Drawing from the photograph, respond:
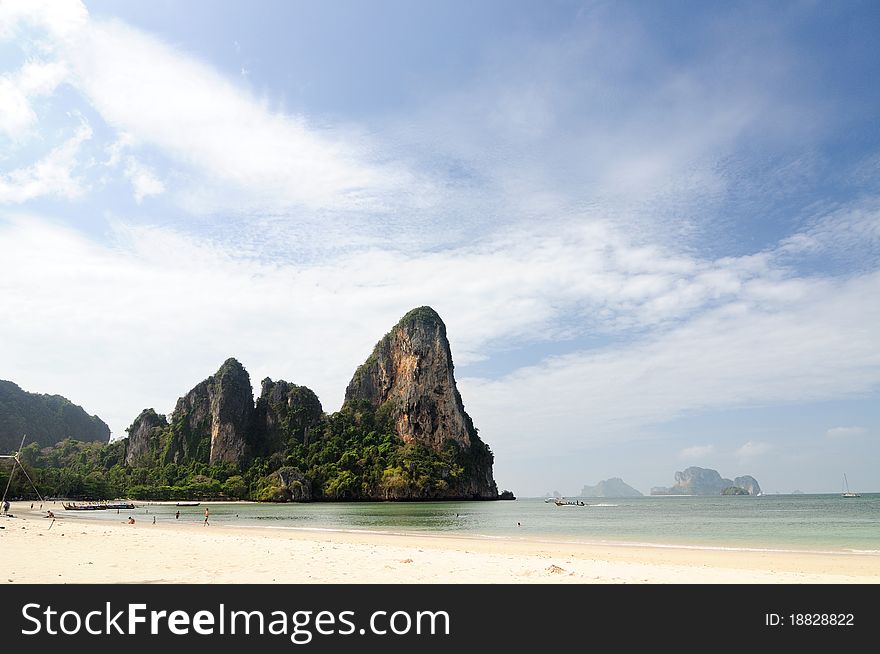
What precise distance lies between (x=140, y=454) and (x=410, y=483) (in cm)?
8366

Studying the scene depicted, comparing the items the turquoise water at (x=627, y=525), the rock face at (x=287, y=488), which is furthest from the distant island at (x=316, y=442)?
the turquoise water at (x=627, y=525)

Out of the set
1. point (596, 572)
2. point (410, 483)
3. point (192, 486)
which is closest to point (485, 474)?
point (410, 483)

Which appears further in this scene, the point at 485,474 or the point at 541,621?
the point at 485,474

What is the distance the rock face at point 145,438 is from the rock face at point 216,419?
6.16 meters

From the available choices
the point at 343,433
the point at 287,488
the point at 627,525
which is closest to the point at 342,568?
the point at 627,525

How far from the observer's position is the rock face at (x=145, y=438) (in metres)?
149

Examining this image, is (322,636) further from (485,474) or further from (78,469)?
(78,469)

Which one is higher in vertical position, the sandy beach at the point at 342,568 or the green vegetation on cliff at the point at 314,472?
the sandy beach at the point at 342,568

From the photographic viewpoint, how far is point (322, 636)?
6.49 m

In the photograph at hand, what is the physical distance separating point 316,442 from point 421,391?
30.2m

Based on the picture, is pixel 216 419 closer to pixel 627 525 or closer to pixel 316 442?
pixel 316 442

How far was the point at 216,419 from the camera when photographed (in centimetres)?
14162

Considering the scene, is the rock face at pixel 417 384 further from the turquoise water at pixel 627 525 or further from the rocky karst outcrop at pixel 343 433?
the turquoise water at pixel 627 525

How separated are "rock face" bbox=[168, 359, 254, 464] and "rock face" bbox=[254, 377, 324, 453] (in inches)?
152
